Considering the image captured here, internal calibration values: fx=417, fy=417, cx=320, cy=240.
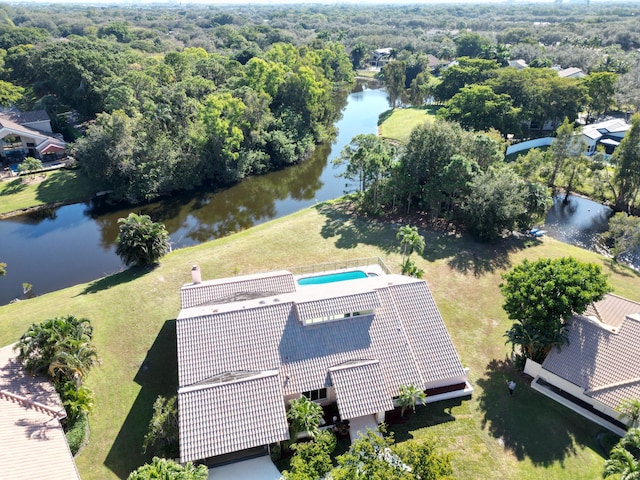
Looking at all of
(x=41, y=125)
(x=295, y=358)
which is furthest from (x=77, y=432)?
(x=41, y=125)

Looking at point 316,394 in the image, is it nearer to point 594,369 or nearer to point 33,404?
point 33,404

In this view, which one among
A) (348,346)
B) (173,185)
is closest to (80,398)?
(348,346)

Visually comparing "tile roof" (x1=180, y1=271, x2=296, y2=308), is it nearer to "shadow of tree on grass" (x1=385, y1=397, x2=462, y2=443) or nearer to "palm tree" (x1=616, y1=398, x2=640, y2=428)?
"shadow of tree on grass" (x1=385, y1=397, x2=462, y2=443)

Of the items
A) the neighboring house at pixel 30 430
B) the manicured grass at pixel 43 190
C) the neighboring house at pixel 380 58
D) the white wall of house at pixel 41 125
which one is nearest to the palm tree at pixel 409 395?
the neighboring house at pixel 30 430

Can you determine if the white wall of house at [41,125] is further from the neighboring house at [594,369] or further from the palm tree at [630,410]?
the palm tree at [630,410]

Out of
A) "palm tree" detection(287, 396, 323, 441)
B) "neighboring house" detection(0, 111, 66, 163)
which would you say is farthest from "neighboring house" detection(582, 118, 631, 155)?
"neighboring house" detection(0, 111, 66, 163)
